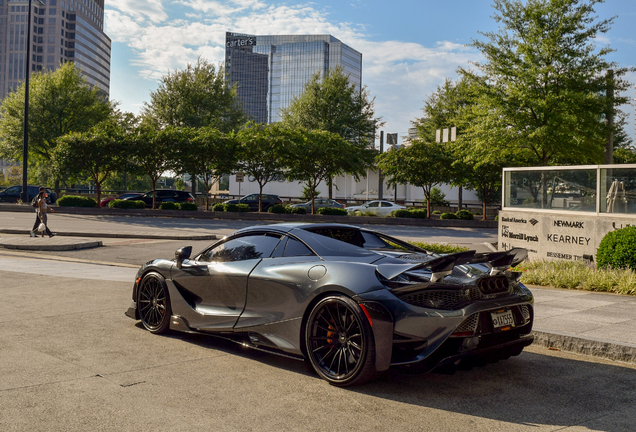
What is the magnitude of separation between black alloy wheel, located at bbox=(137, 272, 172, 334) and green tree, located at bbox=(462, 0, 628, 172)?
21.1 m

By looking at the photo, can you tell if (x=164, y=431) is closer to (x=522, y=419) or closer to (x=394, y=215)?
(x=522, y=419)

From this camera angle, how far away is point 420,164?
114 ft

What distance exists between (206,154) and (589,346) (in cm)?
3299

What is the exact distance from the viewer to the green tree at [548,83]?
24047 mm

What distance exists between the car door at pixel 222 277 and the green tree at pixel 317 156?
29.0 m

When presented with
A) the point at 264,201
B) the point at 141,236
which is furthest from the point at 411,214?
the point at 141,236

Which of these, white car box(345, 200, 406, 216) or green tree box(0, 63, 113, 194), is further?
green tree box(0, 63, 113, 194)

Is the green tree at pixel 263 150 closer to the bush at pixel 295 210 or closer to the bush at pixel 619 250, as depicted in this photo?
the bush at pixel 295 210

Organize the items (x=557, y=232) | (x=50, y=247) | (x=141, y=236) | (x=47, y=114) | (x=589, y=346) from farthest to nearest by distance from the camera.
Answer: (x=47, y=114) < (x=141, y=236) < (x=50, y=247) < (x=557, y=232) < (x=589, y=346)

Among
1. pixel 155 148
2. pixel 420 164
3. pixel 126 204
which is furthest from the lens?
pixel 155 148

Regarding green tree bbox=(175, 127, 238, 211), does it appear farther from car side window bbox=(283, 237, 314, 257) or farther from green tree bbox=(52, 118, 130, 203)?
car side window bbox=(283, 237, 314, 257)

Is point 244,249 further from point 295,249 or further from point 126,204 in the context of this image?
point 126,204

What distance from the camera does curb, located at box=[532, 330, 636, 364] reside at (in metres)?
5.59

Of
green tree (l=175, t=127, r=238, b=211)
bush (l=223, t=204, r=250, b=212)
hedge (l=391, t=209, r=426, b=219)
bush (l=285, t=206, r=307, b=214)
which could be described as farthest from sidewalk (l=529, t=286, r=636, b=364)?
green tree (l=175, t=127, r=238, b=211)
